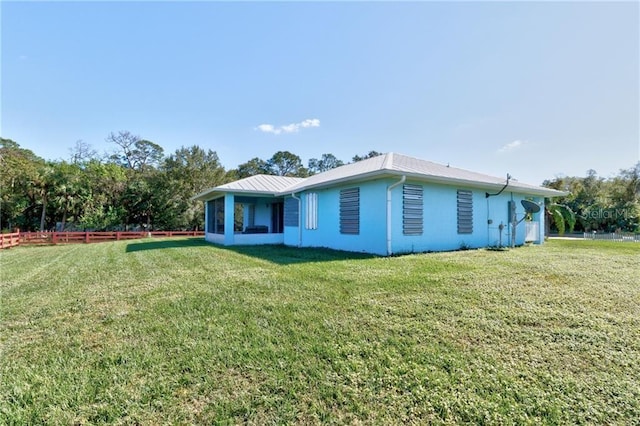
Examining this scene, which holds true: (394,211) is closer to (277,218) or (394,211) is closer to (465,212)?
(465,212)

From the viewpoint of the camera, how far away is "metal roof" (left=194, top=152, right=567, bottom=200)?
9.06 meters

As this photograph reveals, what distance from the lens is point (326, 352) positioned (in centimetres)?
290

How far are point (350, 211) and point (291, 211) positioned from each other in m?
4.23

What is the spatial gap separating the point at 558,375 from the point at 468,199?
9414 millimetres

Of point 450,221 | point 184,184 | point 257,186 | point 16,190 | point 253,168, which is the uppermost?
point 253,168

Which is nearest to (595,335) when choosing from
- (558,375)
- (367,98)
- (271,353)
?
(558,375)

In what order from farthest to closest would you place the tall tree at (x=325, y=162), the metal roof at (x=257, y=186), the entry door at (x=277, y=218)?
the tall tree at (x=325, y=162) < the entry door at (x=277, y=218) < the metal roof at (x=257, y=186)

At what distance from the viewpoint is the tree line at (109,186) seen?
21.3m

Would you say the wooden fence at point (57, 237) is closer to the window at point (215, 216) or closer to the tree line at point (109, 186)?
the tree line at point (109, 186)

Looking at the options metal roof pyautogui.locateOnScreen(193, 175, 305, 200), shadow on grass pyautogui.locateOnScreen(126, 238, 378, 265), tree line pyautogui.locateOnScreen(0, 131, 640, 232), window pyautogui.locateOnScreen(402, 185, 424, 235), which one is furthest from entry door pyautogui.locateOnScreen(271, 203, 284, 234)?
tree line pyautogui.locateOnScreen(0, 131, 640, 232)

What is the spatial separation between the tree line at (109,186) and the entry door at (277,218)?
40.2ft

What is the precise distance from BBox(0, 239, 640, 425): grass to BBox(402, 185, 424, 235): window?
3803mm

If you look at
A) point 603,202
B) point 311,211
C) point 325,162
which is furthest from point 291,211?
point 325,162

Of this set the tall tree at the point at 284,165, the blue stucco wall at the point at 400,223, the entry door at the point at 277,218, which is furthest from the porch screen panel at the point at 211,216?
the tall tree at the point at 284,165
